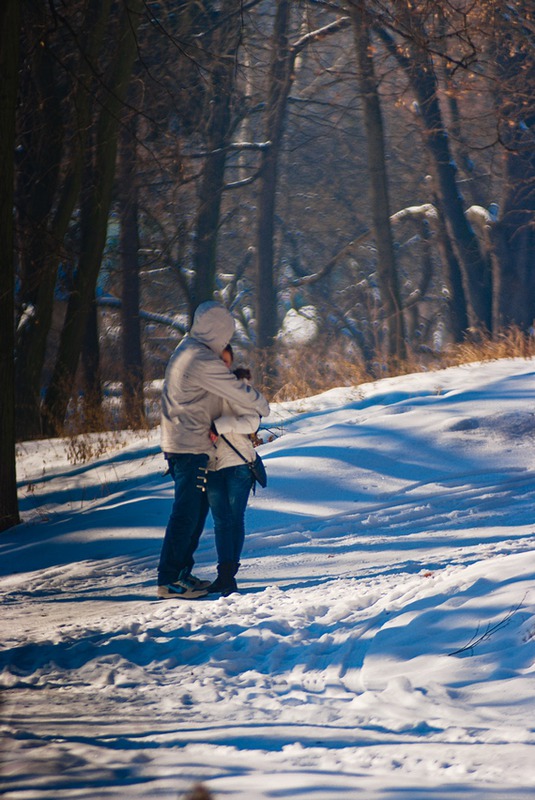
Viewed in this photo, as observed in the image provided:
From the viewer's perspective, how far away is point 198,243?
21156mm

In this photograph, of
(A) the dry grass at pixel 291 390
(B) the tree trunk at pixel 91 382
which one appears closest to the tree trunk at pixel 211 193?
(B) the tree trunk at pixel 91 382

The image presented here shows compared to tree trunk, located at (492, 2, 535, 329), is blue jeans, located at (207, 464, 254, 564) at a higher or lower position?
lower

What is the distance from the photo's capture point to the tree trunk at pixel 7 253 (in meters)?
8.76

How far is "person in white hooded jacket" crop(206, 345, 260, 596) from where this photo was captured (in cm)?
596

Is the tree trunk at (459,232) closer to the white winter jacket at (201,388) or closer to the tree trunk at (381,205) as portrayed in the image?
the tree trunk at (381,205)

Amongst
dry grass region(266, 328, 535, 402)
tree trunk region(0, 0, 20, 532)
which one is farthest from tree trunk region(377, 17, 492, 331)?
tree trunk region(0, 0, 20, 532)

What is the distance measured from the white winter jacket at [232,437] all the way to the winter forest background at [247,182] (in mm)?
3885

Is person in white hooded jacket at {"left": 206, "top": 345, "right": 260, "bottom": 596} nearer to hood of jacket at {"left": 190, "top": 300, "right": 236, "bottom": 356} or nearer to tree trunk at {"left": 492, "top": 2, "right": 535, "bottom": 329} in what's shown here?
hood of jacket at {"left": 190, "top": 300, "right": 236, "bottom": 356}

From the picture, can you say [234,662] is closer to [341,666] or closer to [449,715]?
[341,666]

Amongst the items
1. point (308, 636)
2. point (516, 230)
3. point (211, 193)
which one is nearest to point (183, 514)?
point (308, 636)

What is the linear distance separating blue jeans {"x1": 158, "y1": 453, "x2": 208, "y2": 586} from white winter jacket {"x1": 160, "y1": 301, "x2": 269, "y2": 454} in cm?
9

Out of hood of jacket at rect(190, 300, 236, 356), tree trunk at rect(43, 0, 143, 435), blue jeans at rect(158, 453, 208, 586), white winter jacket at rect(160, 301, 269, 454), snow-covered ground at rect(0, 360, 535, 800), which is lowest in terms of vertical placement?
snow-covered ground at rect(0, 360, 535, 800)

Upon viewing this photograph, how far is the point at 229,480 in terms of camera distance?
6.07 m

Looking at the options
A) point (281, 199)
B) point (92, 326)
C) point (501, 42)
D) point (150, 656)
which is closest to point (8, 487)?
point (150, 656)
